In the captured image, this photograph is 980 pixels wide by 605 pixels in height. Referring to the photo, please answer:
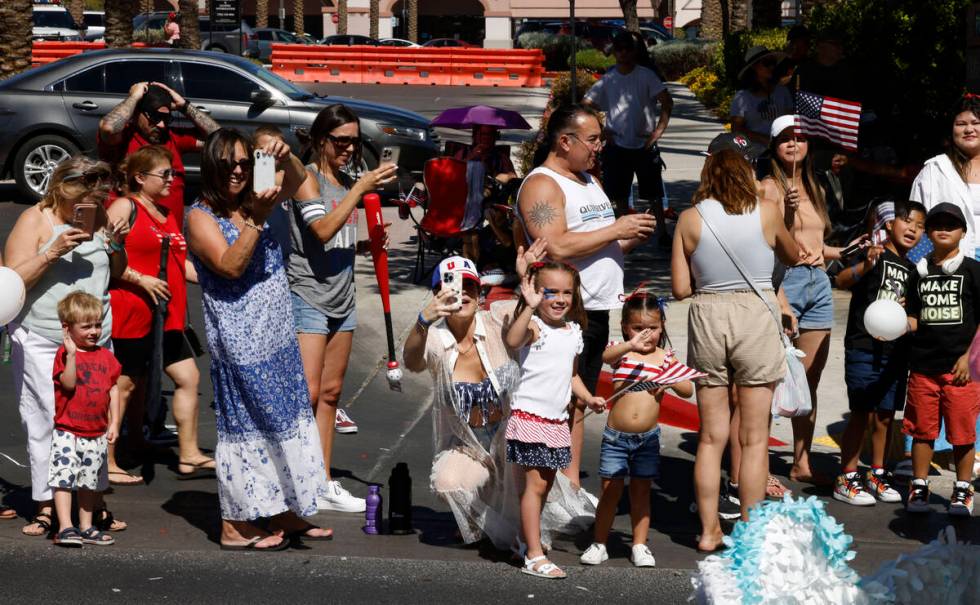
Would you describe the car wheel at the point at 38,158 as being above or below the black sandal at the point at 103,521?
above

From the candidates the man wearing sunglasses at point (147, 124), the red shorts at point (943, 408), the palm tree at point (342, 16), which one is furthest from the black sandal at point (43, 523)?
the palm tree at point (342, 16)

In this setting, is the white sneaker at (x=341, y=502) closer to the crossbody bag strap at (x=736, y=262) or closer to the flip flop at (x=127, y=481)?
the flip flop at (x=127, y=481)

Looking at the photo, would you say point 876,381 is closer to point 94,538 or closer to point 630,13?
point 94,538

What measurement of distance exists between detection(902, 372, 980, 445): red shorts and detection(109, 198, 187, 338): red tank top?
12.6 ft

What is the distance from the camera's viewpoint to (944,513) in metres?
6.81

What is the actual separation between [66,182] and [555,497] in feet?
8.86

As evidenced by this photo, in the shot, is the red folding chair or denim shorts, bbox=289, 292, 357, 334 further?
the red folding chair

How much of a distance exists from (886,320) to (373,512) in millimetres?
2597

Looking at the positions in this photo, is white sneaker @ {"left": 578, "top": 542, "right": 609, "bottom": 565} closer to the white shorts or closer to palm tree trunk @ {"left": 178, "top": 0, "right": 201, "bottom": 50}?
the white shorts

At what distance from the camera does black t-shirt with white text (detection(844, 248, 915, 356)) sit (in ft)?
22.7

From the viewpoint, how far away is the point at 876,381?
7047 millimetres

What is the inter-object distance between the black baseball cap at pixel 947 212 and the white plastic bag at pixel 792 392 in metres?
1.01

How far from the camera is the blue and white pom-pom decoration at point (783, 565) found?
320cm

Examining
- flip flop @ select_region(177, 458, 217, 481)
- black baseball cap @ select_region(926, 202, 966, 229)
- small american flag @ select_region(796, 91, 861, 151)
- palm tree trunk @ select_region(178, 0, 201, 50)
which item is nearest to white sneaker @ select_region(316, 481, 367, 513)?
flip flop @ select_region(177, 458, 217, 481)
